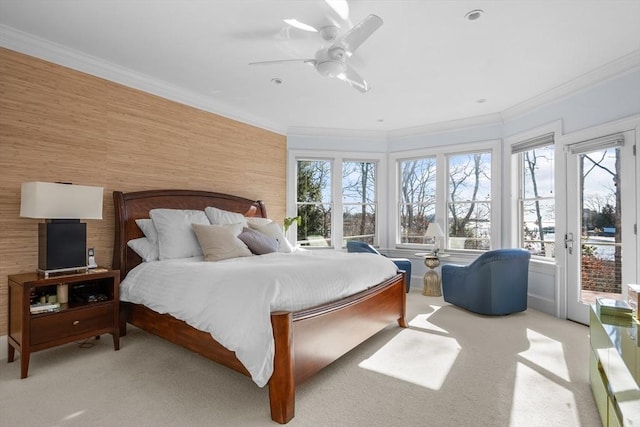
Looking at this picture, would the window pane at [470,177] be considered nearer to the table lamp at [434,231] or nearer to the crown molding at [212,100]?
the crown molding at [212,100]

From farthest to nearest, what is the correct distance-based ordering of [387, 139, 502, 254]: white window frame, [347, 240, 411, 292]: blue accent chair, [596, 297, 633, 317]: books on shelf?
[387, 139, 502, 254]: white window frame, [347, 240, 411, 292]: blue accent chair, [596, 297, 633, 317]: books on shelf

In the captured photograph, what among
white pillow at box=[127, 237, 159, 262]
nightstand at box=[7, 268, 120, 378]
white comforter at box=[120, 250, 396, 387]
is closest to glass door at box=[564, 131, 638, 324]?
A: white comforter at box=[120, 250, 396, 387]

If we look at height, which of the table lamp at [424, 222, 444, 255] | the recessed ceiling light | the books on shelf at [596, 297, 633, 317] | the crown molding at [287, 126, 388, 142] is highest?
the recessed ceiling light

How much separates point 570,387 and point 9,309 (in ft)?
14.2

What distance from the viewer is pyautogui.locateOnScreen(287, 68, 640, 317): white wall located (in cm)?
347

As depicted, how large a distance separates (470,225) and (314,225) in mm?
2591

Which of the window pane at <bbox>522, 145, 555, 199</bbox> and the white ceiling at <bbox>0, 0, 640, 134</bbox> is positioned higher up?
the white ceiling at <bbox>0, 0, 640, 134</bbox>

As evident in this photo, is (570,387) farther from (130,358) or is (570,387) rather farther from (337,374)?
(130,358)

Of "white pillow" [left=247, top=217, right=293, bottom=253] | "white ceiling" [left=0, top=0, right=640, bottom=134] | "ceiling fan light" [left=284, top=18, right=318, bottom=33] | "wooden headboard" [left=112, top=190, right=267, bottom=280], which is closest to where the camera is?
"white ceiling" [left=0, top=0, right=640, bottom=134]

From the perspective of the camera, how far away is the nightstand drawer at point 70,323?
2582 millimetres

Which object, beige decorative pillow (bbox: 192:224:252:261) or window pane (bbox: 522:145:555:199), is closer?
beige decorative pillow (bbox: 192:224:252:261)

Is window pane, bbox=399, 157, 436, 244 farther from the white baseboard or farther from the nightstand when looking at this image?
the white baseboard

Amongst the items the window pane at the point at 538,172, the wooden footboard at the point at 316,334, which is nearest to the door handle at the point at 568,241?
the window pane at the point at 538,172

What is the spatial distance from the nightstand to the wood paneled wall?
33 cm
